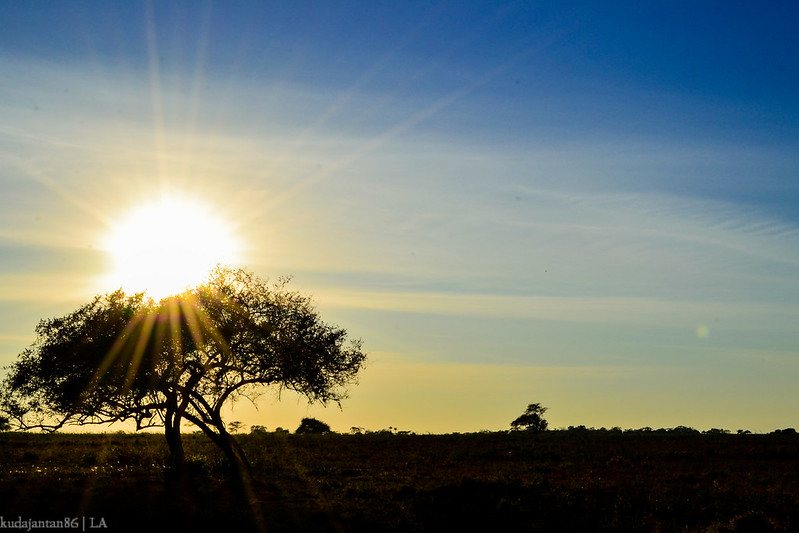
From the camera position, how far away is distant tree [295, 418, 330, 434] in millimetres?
98188

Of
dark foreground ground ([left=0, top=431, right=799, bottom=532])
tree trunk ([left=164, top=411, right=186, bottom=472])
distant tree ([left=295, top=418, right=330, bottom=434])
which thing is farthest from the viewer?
distant tree ([left=295, top=418, right=330, bottom=434])

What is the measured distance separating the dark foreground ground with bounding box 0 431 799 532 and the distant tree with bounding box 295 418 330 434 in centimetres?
4728

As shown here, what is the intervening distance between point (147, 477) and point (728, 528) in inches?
911

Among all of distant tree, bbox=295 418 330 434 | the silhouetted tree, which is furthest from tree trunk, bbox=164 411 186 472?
distant tree, bbox=295 418 330 434

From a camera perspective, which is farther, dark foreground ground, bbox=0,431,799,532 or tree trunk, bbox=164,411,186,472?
tree trunk, bbox=164,411,186,472

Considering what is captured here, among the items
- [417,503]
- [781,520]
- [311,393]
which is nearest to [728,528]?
[781,520]

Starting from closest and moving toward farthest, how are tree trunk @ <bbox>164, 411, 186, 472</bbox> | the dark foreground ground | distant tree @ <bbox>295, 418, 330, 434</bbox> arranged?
the dark foreground ground
tree trunk @ <bbox>164, 411, 186, 472</bbox>
distant tree @ <bbox>295, 418, 330, 434</bbox>

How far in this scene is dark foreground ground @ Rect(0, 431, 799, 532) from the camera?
25859 mm

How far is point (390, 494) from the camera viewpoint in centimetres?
3241

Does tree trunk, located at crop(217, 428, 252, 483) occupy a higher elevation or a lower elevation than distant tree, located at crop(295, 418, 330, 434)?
lower

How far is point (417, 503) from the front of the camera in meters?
29.0

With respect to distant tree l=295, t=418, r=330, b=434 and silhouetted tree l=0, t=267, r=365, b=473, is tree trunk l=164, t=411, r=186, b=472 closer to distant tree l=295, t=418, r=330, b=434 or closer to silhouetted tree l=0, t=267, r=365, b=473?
silhouetted tree l=0, t=267, r=365, b=473

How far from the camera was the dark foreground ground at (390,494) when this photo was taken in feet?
84.8

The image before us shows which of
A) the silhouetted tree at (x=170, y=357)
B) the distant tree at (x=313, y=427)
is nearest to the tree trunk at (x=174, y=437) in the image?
the silhouetted tree at (x=170, y=357)
